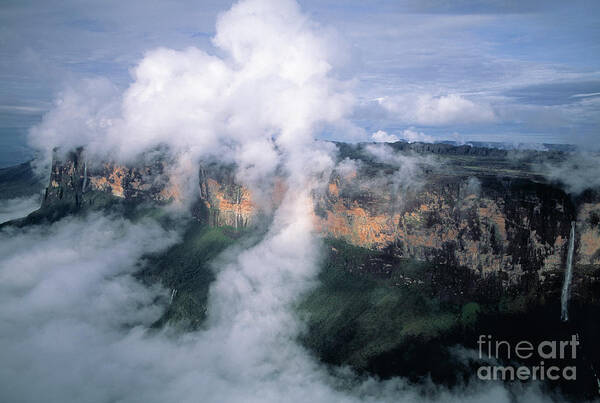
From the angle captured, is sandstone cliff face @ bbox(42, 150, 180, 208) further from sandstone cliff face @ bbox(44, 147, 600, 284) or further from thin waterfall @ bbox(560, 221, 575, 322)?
thin waterfall @ bbox(560, 221, 575, 322)

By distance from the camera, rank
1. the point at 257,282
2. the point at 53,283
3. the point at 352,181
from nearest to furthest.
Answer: the point at 352,181, the point at 257,282, the point at 53,283

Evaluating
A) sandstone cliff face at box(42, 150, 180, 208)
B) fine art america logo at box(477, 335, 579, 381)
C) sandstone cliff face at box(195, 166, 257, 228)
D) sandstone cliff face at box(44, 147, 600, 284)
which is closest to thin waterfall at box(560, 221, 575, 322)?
sandstone cliff face at box(44, 147, 600, 284)

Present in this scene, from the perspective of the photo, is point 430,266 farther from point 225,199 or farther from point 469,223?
point 225,199

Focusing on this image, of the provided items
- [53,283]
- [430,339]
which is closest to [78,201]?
[53,283]

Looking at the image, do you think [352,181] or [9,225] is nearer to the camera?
[352,181]

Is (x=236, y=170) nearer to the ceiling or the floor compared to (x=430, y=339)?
nearer to the ceiling

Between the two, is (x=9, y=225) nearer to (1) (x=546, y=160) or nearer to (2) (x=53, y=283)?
(2) (x=53, y=283)
